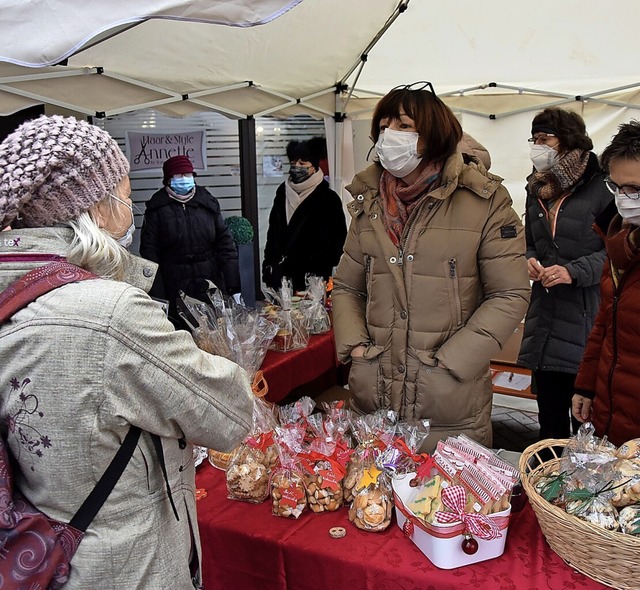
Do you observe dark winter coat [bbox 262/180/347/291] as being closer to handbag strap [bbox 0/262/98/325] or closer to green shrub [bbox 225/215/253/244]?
green shrub [bbox 225/215/253/244]

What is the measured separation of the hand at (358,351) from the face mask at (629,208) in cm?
98

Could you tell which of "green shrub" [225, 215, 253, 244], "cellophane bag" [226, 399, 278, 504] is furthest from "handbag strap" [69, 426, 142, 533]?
"green shrub" [225, 215, 253, 244]

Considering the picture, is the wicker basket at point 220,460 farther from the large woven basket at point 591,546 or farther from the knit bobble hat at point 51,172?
the knit bobble hat at point 51,172

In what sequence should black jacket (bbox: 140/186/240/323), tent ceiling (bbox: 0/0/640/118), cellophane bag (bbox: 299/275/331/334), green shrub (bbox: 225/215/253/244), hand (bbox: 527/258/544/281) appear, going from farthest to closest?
green shrub (bbox: 225/215/253/244) → black jacket (bbox: 140/186/240/323) → cellophane bag (bbox: 299/275/331/334) → tent ceiling (bbox: 0/0/640/118) → hand (bbox: 527/258/544/281)

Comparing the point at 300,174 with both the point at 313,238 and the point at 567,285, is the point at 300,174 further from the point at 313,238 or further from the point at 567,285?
the point at 567,285

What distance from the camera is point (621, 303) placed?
198 cm

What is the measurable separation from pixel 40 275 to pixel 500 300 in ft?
5.00

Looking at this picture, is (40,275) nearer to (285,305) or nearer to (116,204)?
(116,204)

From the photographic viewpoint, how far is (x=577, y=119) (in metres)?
3.24

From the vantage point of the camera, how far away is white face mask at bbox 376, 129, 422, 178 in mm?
2244

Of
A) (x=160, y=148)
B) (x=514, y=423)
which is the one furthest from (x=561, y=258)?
(x=160, y=148)

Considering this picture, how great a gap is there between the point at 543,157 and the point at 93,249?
2.67 meters

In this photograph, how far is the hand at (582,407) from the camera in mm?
2254

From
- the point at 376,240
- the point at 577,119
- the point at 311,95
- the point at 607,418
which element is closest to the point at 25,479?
the point at 376,240
